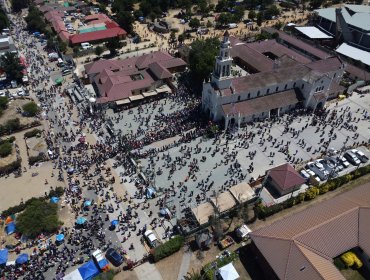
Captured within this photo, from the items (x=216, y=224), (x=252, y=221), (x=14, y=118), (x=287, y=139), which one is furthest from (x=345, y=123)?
(x=14, y=118)

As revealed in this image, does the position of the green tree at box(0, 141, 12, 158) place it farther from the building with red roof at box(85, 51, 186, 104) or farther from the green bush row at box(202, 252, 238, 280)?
the green bush row at box(202, 252, 238, 280)

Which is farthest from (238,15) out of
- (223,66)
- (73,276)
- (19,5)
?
(73,276)

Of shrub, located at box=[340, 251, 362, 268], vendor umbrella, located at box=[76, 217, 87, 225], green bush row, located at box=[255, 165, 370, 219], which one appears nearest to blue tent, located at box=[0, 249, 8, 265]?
vendor umbrella, located at box=[76, 217, 87, 225]

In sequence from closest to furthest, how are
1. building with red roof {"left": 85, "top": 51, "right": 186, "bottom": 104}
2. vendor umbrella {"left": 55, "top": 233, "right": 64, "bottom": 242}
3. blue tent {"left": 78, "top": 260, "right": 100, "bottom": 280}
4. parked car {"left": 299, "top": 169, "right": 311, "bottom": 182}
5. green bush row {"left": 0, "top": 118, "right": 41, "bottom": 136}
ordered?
1. blue tent {"left": 78, "top": 260, "right": 100, "bottom": 280}
2. vendor umbrella {"left": 55, "top": 233, "right": 64, "bottom": 242}
3. parked car {"left": 299, "top": 169, "right": 311, "bottom": 182}
4. green bush row {"left": 0, "top": 118, "right": 41, "bottom": 136}
5. building with red roof {"left": 85, "top": 51, "right": 186, "bottom": 104}

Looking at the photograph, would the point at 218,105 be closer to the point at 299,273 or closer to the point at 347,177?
the point at 347,177

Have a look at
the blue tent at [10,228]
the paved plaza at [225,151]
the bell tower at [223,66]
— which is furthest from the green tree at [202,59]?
the blue tent at [10,228]

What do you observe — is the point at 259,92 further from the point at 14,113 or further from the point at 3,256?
the point at 14,113

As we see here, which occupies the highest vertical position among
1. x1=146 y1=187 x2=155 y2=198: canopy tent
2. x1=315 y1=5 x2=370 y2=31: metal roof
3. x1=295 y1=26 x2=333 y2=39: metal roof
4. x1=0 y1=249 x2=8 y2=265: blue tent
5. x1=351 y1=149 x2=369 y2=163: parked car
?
x1=315 y1=5 x2=370 y2=31: metal roof
